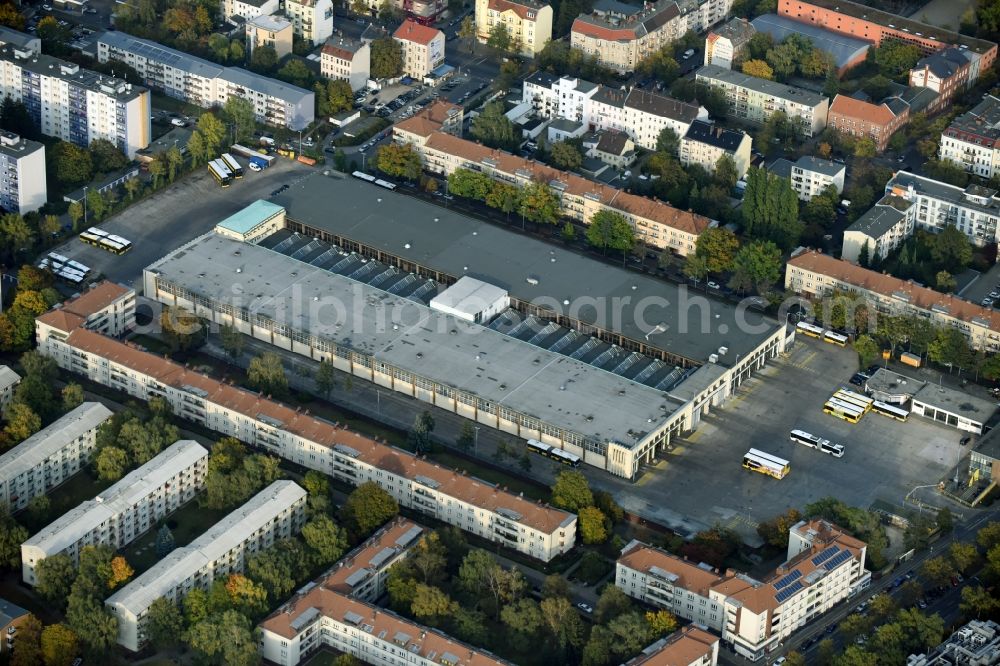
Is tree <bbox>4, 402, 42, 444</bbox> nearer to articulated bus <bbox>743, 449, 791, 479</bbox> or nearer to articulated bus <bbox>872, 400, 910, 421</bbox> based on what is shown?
articulated bus <bbox>743, 449, 791, 479</bbox>

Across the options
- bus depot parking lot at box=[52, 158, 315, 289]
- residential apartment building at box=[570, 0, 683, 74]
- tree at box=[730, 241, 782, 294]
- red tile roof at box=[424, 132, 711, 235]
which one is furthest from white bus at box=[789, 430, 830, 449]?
residential apartment building at box=[570, 0, 683, 74]

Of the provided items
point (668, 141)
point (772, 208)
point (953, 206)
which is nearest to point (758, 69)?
point (668, 141)

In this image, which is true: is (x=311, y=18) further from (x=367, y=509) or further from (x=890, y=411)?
(x=367, y=509)

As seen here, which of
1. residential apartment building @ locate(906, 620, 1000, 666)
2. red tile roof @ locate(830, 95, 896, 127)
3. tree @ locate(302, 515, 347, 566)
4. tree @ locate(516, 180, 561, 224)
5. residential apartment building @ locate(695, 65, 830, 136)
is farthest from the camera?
residential apartment building @ locate(695, 65, 830, 136)

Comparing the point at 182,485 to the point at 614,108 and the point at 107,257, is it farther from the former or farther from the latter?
the point at 614,108

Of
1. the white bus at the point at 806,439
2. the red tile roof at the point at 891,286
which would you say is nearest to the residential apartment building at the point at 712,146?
the red tile roof at the point at 891,286

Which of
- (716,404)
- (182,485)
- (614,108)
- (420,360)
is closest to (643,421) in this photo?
(716,404)
